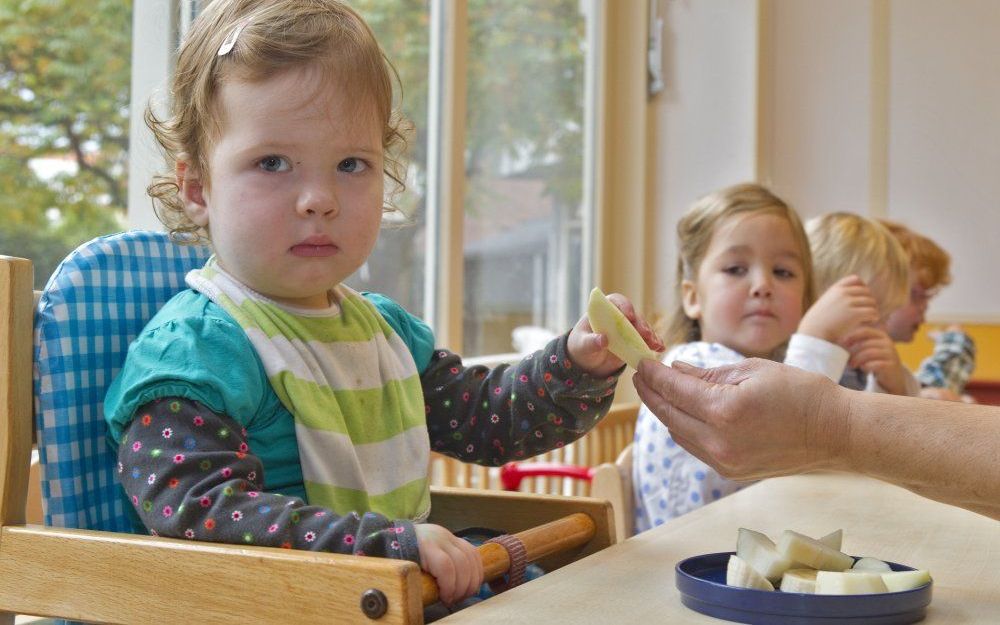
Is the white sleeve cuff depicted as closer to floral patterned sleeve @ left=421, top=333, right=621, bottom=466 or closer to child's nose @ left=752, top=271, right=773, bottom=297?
child's nose @ left=752, top=271, right=773, bottom=297

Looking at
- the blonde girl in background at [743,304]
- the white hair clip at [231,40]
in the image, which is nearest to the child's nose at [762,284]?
the blonde girl in background at [743,304]

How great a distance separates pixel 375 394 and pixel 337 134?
0.91ft

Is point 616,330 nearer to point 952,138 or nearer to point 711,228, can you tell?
point 711,228

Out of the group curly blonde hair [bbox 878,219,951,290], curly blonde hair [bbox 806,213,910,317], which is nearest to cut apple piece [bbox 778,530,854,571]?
curly blonde hair [bbox 806,213,910,317]

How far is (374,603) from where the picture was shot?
2.50ft

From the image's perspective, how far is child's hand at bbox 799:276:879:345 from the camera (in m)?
1.94

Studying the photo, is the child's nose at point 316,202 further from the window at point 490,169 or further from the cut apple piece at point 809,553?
the window at point 490,169

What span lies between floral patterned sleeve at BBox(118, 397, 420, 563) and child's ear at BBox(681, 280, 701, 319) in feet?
4.15

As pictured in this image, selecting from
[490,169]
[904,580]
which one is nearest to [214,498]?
[904,580]

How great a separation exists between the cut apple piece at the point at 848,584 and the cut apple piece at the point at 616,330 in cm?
34

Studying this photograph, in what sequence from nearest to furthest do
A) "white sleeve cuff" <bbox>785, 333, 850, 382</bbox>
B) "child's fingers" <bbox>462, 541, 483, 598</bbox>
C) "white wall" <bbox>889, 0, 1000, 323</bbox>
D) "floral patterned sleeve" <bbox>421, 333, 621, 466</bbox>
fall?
"child's fingers" <bbox>462, 541, 483, 598</bbox>
"floral patterned sleeve" <bbox>421, 333, 621, 466</bbox>
"white sleeve cuff" <bbox>785, 333, 850, 382</bbox>
"white wall" <bbox>889, 0, 1000, 323</bbox>

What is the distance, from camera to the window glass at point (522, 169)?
2.80 meters

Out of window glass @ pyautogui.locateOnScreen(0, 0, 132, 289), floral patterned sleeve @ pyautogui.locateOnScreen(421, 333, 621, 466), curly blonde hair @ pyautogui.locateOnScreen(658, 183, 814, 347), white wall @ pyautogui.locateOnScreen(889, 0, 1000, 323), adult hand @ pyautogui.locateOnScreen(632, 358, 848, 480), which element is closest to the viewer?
adult hand @ pyautogui.locateOnScreen(632, 358, 848, 480)

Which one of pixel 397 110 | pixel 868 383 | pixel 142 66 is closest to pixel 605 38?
pixel 868 383
